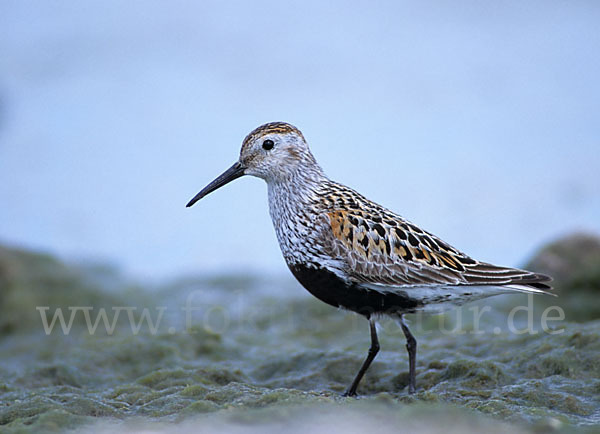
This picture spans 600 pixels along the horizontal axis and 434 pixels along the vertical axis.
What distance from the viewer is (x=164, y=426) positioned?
12.6 ft

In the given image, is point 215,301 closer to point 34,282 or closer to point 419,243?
point 34,282

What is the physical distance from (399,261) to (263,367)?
164 centimetres

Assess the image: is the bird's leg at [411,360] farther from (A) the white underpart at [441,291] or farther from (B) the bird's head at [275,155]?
(B) the bird's head at [275,155]

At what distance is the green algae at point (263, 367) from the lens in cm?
414

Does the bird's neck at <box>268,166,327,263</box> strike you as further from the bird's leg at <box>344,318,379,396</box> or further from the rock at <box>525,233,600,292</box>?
the rock at <box>525,233,600,292</box>

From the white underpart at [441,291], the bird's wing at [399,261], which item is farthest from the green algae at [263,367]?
the bird's wing at [399,261]

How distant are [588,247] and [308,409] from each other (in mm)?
5480

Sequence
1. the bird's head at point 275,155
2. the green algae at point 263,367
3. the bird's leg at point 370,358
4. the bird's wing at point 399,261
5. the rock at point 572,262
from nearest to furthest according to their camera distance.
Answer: the green algae at point 263,367 < the bird's wing at point 399,261 < the bird's leg at point 370,358 < the bird's head at point 275,155 < the rock at point 572,262

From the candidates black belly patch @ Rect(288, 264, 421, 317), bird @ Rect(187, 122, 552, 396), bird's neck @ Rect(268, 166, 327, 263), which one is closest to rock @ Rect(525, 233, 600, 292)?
bird @ Rect(187, 122, 552, 396)

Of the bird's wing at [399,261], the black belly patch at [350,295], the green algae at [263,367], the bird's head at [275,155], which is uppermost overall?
the bird's head at [275,155]

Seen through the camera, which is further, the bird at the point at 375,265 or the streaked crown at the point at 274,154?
the streaked crown at the point at 274,154

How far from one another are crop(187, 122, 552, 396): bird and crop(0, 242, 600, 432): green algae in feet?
1.76

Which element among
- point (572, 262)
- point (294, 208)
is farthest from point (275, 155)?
point (572, 262)

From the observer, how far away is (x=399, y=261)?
5371mm
